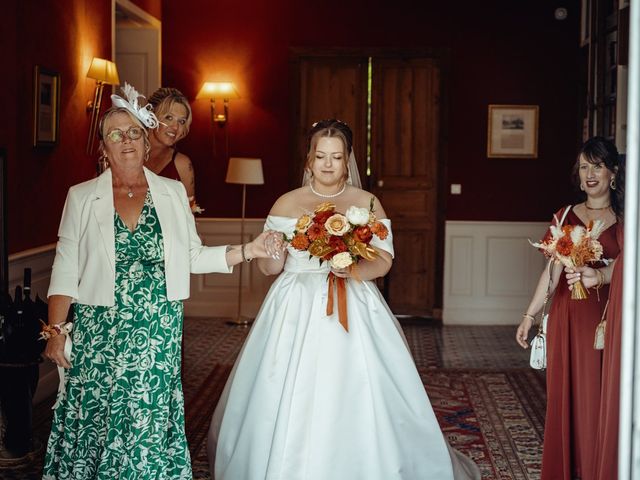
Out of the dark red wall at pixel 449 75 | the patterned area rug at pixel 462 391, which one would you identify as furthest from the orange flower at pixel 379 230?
the dark red wall at pixel 449 75

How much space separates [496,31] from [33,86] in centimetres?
508

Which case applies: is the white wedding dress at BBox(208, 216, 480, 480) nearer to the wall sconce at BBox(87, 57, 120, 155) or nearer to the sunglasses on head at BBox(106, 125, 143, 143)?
the sunglasses on head at BBox(106, 125, 143, 143)

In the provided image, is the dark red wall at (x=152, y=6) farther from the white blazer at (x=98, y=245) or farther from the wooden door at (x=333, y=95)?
the white blazer at (x=98, y=245)

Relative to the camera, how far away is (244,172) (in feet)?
29.5

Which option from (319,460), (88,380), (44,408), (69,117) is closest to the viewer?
(88,380)

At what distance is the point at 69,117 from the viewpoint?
21.7 feet

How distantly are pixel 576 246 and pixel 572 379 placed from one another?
2.20ft

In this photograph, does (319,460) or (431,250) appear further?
(431,250)

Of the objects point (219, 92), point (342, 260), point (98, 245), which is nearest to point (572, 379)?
point (342, 260)

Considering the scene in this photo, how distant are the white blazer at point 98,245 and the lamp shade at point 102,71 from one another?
345 centimetres

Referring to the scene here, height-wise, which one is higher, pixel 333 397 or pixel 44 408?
pixel 333 397

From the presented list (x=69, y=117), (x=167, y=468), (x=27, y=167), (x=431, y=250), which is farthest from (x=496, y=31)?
(x=167, y=468)

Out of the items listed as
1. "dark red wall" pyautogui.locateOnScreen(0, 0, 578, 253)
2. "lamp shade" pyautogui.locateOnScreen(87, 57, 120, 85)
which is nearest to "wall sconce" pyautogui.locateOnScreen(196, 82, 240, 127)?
"dark red wall" pyautogui.locateOnScreen(0, 0, 578, 253)

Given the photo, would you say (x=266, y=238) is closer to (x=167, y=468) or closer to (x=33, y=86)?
(x=167, y=468)
